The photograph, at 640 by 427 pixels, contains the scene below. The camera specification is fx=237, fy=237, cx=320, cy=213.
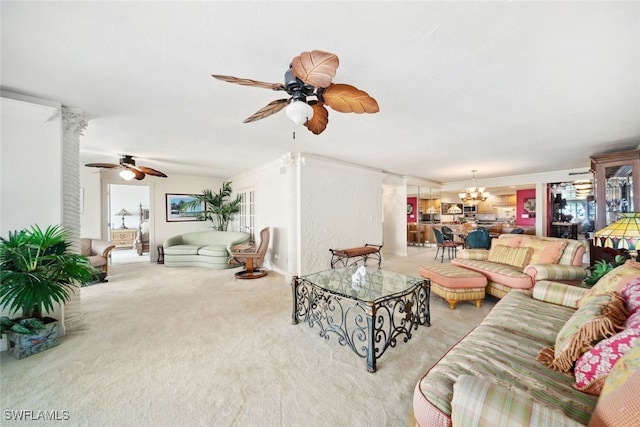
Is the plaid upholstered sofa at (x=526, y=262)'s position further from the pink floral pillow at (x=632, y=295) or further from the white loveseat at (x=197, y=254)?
the white loveseat at (x=197, y=254)

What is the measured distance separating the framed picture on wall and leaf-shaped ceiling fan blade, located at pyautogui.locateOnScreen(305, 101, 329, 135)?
586cm

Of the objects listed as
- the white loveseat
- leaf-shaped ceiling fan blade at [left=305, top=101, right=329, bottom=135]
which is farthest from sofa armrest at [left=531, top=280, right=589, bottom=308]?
the white loveseat

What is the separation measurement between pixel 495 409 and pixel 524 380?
0.49 metres

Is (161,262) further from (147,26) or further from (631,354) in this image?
(631,354)

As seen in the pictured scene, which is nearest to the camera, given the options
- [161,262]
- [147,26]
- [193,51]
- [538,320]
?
[147,26]

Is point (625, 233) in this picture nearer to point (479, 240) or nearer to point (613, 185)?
point (613, 185)

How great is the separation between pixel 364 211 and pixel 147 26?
15.2 feet

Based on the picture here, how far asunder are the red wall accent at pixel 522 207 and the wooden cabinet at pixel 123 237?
1364 cm

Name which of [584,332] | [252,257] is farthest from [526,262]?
[252,257]

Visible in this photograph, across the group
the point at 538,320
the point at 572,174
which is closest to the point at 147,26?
the point at 538,320

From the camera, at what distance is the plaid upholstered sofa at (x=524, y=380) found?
79 centimetres

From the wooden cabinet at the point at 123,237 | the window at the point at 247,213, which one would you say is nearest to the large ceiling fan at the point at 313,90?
the window at the point at 247,213

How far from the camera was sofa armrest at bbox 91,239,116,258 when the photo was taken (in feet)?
14.5

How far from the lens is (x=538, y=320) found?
178cm
